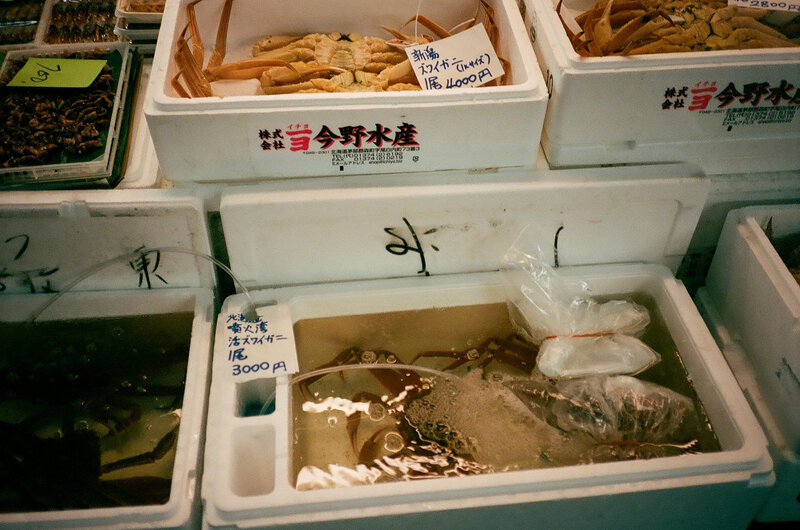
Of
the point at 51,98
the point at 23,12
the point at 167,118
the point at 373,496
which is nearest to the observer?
the point at 373,496

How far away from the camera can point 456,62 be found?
1732 mm

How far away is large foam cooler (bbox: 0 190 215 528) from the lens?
1548mm

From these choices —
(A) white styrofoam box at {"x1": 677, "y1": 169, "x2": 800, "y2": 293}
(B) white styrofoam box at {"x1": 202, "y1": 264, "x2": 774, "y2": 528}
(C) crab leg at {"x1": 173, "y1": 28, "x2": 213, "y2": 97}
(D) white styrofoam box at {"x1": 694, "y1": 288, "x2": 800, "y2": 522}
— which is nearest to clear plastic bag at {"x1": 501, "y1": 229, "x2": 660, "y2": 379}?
(B) white styrofoam box at {"x1": 202, "y1": 264, "x2": 774, "y2": 528}

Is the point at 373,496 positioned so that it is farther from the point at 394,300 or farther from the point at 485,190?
the point at 485,190

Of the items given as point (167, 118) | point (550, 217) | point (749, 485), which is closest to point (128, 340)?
point (167, 118)

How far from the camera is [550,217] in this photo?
1.69 m

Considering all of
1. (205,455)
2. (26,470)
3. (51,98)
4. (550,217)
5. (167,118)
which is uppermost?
(167,118)

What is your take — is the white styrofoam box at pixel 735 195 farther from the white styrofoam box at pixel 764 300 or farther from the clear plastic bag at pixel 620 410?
the clear plastic bag at pixel 620 410

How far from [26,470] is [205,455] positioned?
0.49 m

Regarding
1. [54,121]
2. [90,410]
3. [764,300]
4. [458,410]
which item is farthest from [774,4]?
[90,410]

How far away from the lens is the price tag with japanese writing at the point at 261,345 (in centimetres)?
155

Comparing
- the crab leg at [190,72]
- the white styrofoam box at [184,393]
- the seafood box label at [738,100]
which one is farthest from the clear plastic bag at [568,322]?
the crab leg at [190,72]

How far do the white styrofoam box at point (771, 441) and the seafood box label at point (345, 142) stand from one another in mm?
1084

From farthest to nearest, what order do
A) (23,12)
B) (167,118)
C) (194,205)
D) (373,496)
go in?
(23,12) → (194,205) → (167,118) → (373,496)
